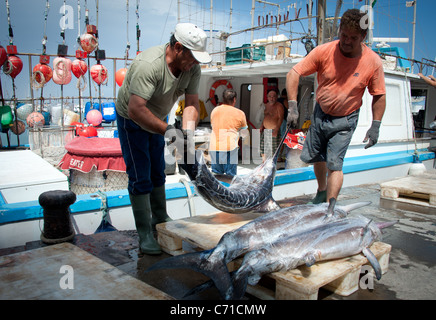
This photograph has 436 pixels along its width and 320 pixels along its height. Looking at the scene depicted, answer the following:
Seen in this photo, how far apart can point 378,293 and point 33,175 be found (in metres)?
4.10

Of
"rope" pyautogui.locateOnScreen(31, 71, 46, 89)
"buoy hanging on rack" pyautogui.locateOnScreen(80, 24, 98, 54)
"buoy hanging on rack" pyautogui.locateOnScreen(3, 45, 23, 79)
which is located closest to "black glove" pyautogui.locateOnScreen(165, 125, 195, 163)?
"buoy hanging on rack" pyautogui.locateOnScreen(3, 45, 23, 79)

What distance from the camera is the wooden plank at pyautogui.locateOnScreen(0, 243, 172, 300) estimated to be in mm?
1856

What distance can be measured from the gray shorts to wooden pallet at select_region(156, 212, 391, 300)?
4.53ft

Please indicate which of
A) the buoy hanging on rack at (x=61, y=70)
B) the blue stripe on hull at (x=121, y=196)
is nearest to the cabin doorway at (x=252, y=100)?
the blue stripe on hull at (x=121, y=196)

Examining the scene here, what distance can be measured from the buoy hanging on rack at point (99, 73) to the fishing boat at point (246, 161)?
11.8 ft

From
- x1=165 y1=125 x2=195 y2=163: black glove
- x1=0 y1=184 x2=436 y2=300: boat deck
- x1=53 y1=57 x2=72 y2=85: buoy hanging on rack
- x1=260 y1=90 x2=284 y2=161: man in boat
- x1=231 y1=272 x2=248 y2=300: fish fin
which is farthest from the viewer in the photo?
x1=53 y1=57 x2=72 y2=85: buoy hanging on rack

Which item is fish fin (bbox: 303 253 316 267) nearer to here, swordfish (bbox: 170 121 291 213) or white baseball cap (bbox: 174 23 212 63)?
swordfish (bbox: 170 121 291 213)

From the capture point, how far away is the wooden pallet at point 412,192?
5039mm

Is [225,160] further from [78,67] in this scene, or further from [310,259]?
[78,67]

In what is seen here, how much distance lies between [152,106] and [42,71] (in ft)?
41.3

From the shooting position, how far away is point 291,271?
231cm

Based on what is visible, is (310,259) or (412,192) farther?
(412,192)

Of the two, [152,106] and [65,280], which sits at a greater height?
[152,106]

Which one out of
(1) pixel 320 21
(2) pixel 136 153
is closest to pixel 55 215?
(2) pixel 136 153
